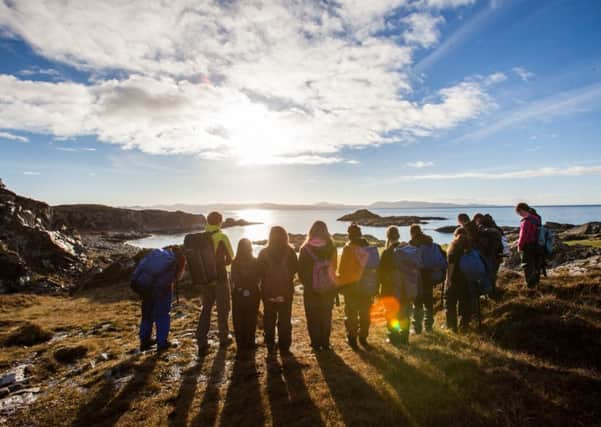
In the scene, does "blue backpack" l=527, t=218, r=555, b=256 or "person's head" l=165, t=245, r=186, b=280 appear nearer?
"person's head" l=165, t=245, r=186, b=280

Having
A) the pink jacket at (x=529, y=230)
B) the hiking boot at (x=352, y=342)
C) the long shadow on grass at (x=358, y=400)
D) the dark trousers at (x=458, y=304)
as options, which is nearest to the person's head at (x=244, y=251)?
the long shadow on grass at (x=358, y=400)

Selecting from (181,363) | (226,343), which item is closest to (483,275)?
(226,343)

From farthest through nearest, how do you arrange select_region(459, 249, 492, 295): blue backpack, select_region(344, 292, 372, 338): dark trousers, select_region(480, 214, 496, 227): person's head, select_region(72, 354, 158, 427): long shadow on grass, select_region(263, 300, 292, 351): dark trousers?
select_region(480, 214, 496, 227): person's head, select_region(459, 249, 492, 295): blue backpack, select_region(344, 292, 372, 338): dark trousers, select_region(263, 300, 292, 351): dark trousers, select_region(72, 354, 158, 427): long shadow on grass

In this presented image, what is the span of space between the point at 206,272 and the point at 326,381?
12.1ft

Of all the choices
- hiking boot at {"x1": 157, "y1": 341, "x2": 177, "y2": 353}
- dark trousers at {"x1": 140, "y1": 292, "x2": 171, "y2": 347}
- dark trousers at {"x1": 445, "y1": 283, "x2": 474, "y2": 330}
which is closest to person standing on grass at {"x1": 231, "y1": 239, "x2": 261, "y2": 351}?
dark trousers at {"x1": 140, "y1": 292, "x2": 171, "y2": 347}

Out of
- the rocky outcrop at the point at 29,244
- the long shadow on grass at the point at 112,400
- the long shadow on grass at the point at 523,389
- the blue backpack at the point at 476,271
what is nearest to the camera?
the long shadow on grass at the point at 523,389

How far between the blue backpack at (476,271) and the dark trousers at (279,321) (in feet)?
15.1

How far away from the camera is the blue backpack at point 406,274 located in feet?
24.6

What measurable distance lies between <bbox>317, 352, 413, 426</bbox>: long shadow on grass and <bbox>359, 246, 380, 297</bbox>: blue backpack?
170 cm

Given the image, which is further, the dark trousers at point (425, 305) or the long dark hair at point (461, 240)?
the dark trousers at point (425, 305)

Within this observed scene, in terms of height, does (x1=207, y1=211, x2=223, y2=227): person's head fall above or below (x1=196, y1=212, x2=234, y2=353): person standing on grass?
above

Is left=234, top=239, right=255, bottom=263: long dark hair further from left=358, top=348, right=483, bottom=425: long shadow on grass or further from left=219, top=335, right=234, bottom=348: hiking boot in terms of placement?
left=358, top=348, right=483, bottom=425: long shadow on grass

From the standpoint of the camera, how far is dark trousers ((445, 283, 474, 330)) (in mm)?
8211

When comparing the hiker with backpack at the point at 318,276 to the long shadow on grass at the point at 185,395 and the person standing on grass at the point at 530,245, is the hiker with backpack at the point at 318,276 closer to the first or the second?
the long shadow on grass at the point at 185,395
